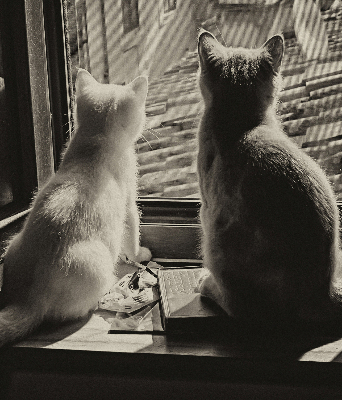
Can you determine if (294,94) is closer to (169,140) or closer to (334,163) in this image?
(334,163)

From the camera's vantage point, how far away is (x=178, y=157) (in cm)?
161

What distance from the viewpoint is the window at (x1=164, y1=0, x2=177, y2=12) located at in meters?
1.49

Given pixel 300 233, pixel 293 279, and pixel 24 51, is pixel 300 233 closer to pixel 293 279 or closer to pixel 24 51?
pixel 293 279

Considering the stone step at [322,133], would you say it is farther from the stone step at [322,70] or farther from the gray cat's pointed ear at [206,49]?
the gray cat's pointed ear at [206,49]

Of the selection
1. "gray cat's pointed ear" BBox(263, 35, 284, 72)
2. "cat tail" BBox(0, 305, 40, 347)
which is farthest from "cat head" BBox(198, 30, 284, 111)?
"cat tail" BBox(0, 305, 40, 347)

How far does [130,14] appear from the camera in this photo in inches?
60.2

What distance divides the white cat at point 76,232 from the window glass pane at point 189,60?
25cm

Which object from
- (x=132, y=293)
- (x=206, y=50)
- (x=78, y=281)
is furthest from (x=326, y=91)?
(x=78, y=281)

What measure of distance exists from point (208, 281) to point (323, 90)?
2.69ft

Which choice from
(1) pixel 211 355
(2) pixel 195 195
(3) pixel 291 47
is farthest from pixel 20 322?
Result: (3) pixel 291 47

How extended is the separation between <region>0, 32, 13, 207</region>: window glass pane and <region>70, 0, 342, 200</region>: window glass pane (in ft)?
→ 1.08

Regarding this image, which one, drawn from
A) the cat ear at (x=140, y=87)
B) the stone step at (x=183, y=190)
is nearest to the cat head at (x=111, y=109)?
the cat ear at (x=140, y=87)

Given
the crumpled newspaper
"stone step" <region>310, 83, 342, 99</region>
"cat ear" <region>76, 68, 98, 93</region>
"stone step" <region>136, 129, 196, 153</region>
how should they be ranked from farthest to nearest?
1. "stone step" <region>136, 129, 196, 153</region>
2. "stone step" <region>310, 83, 342, 99</region>
3. "cat ear" <region>76, 68, 98, 93</region>
4. the crumpled newspaper

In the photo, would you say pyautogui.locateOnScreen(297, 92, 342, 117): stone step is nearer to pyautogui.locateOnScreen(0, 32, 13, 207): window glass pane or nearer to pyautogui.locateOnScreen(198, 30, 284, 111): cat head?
pyautogui.locateOnScreen(198, 30, 284, 111): cat head
